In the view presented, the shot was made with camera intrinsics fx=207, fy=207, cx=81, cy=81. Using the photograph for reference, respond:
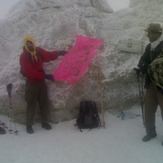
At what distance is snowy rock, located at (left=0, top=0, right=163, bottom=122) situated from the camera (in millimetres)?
5903

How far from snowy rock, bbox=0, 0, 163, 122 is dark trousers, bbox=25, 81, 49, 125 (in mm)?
235

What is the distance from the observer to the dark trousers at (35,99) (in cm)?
543

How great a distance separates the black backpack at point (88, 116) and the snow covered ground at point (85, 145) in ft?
0.58

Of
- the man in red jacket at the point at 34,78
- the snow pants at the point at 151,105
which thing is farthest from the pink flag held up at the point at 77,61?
the snow pants at the point at 151,105

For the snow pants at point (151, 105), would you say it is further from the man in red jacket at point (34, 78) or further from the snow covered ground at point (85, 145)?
the man in red jacket at point (34, 78)

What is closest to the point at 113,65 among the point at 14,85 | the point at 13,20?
the point at 14,85

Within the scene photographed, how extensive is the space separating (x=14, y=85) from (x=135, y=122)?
3.52m

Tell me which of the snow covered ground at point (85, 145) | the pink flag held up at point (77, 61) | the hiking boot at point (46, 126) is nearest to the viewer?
the snow covered ground at point (85, 145)

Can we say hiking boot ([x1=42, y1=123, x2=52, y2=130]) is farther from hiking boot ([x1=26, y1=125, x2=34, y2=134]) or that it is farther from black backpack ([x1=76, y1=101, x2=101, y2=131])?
black backpack ([x1=76, y1=101, x2=101, y2=131])

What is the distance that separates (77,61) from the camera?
590cm

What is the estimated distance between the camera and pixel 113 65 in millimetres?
6258

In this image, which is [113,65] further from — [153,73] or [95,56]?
[153,73]

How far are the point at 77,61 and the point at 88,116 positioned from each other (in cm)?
158

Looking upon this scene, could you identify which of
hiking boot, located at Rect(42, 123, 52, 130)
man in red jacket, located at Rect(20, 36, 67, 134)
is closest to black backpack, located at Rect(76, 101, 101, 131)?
hiking boot, located at Rect(42, 123, 52, 130)
